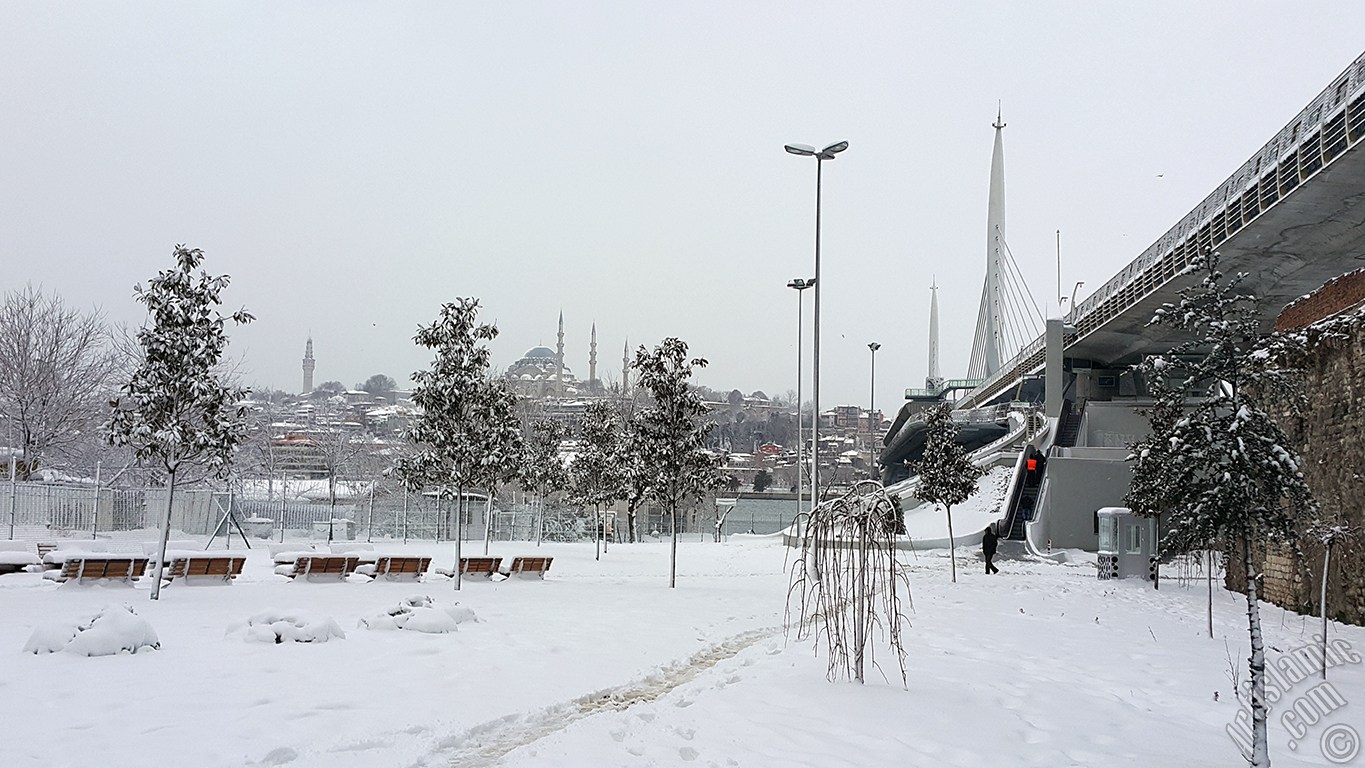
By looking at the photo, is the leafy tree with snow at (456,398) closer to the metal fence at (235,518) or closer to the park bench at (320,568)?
the park bench at (320,568)

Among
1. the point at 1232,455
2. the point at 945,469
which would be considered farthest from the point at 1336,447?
the point at 945,469

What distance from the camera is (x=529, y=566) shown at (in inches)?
876

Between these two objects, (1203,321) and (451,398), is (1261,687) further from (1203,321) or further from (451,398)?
(451,398)

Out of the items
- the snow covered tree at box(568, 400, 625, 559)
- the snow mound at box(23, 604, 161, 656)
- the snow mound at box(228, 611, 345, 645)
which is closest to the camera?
the snow mound at box(23, 604, 161, 656)

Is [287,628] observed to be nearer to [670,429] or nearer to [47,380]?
[670,429]

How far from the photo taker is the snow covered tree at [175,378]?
1709 centimetres

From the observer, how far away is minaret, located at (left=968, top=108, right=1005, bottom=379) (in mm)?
90125

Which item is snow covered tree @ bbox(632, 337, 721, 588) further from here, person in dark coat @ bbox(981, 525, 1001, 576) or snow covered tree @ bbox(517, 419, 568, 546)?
snow covered tree @ bbox(517, 419, 568, 546)

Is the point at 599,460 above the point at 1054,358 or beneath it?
beneath

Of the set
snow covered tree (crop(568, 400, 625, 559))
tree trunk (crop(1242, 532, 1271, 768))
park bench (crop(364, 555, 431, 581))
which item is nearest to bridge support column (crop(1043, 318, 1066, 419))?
snow covered tree (crop(568, 400, 625, 559))

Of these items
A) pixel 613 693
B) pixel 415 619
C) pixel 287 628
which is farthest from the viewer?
pixel 415 619

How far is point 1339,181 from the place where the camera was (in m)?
27.2

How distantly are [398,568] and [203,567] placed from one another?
12.8ft

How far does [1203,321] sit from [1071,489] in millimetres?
33381
